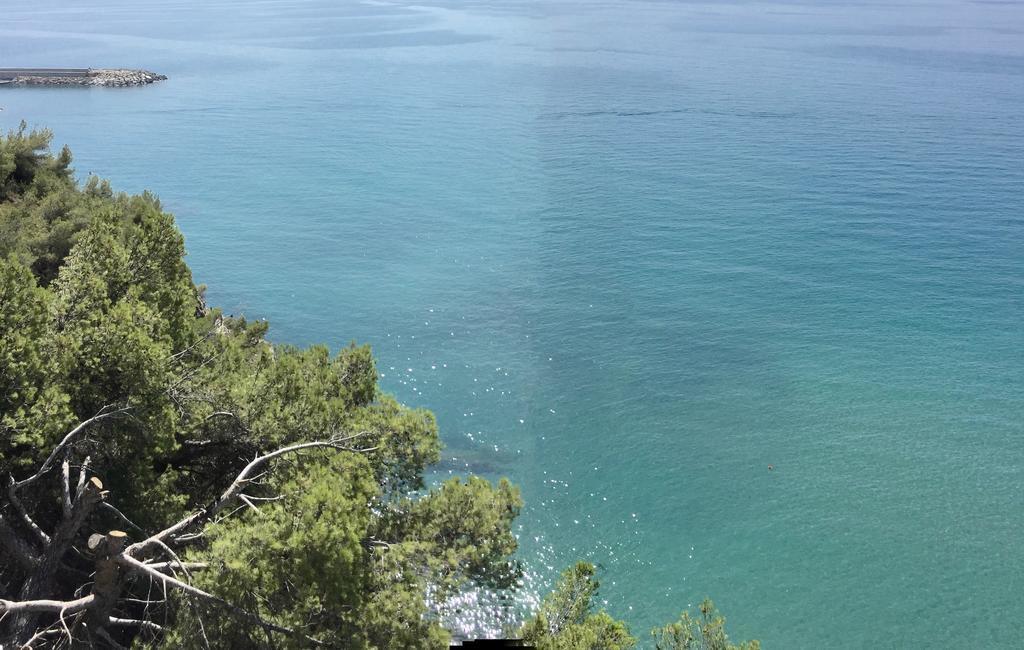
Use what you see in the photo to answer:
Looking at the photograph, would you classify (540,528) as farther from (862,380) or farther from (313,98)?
(313,98)

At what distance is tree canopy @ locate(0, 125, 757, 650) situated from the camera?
11594mm

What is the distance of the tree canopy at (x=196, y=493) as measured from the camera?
1159 centimetres

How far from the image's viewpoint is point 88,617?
12.1 metres

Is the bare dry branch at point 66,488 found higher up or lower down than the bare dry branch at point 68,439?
lower down

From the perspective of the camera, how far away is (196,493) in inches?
602

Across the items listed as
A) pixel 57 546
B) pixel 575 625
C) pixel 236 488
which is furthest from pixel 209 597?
pixel 575 625

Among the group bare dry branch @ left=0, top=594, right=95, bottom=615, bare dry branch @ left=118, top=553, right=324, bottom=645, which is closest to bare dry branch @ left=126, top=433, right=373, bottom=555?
bare dry branch @ left=118, top=553, right=324, bottom=645

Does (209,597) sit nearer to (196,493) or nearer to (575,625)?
(196,493)

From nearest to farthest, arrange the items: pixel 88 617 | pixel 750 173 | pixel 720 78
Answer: pixel 88 617, pixel 750 173, pixel 720 78

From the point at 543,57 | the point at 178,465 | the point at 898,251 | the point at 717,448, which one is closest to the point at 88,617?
the point at 178,465

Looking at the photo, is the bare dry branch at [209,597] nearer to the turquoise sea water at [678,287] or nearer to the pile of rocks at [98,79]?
the turquoise sea water at [678,287]

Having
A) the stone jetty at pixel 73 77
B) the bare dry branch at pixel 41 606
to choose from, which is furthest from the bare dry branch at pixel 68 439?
the stone jetty at pixel 73 77

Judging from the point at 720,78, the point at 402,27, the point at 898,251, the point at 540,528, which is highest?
the point at 402,27

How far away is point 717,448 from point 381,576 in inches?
737
